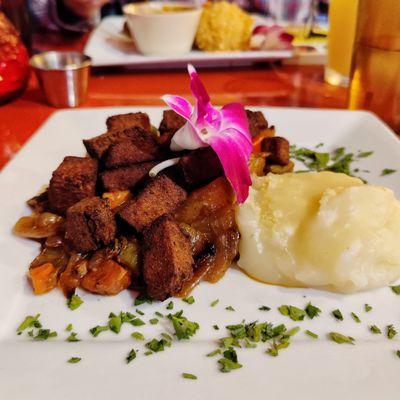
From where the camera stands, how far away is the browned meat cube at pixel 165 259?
1902 millimetres

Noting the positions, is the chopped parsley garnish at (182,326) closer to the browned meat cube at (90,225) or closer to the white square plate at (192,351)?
the white square plate at (192,351)

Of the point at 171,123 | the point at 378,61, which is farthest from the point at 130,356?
the point at 378,61

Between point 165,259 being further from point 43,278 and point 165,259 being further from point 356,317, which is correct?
point 356,317

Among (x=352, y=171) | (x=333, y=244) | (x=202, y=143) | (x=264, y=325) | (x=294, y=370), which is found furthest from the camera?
(x=352, y=171)

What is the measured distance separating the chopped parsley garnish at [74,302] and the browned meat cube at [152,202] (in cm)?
39

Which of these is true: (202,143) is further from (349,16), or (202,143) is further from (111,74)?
(111,74)

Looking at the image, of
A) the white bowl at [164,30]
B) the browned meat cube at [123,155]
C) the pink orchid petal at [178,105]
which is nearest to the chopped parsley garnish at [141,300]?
the browned meat cube at [123,155]

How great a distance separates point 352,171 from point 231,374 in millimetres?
1592

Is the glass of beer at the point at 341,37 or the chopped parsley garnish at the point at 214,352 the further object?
the glass of beer at the point at 341,37

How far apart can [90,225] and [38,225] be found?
1.03 feet

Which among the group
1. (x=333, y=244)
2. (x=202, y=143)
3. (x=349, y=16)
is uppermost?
(x=349, y=16)

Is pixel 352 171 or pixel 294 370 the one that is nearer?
pixel 294 370

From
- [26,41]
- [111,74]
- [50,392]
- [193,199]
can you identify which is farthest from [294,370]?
[26,41]

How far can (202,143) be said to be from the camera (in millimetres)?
2193
